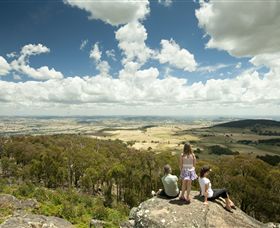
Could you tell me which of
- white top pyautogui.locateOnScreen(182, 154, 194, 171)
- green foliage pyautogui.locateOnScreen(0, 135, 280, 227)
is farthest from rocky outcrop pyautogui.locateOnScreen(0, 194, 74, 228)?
white top pyautogui.locateOnScreen(182, 154, 194, 171)

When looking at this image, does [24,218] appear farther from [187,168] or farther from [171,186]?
[187,168]

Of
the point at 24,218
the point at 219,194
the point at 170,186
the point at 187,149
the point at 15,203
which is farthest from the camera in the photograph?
the point at 15,203

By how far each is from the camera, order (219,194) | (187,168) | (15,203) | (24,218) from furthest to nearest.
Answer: (15,203) → (24,218) → (187,168) → (219,194)

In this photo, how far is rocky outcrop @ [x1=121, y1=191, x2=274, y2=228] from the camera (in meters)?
17.2

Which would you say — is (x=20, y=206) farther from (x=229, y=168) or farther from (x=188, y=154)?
(x=188, y=154)

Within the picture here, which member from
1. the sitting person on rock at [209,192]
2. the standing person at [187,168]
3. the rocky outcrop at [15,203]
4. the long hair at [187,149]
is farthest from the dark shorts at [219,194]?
the rocky outcrop at [15,203]

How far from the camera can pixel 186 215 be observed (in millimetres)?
17672

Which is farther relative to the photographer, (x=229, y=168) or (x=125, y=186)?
(x=125, y=186)

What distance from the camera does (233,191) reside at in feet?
216

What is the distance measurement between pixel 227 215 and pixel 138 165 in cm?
7978

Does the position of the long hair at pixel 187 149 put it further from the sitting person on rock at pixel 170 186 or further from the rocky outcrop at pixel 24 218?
the rocky outcrop at pixel 24 218

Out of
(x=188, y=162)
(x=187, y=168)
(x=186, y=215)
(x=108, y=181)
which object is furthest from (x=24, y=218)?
(x=108, y=181)

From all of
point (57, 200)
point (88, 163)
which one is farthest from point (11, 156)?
point (57, 200)

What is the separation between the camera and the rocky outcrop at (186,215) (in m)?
17.2
